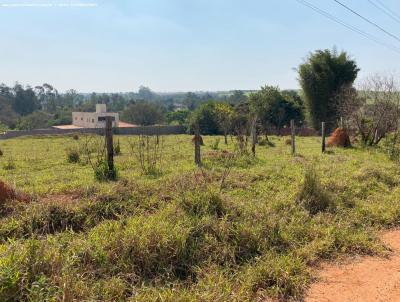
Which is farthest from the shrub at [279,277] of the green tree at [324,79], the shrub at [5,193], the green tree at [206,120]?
the green tree at [206,120]

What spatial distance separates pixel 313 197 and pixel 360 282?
248 cm

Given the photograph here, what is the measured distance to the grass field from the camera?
12.5 ft

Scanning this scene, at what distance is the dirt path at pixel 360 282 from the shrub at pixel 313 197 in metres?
1.62

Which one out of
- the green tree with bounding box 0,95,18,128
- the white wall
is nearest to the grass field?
the white wall

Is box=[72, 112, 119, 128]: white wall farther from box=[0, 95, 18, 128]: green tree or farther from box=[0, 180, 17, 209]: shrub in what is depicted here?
box=[0, 180, 17, 209]: shrub

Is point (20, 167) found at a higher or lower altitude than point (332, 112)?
lower

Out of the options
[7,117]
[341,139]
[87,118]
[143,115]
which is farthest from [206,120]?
[7,117]

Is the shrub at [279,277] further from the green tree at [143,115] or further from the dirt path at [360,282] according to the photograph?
the green tree at [143,115]

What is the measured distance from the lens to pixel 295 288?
4203mm

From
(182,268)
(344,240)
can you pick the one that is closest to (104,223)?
(182,268)

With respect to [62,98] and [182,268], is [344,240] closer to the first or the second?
[182,268]

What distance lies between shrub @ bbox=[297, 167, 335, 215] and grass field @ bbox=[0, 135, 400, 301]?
0.02 m

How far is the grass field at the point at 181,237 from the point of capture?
12.5 feet

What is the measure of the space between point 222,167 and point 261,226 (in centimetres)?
434
